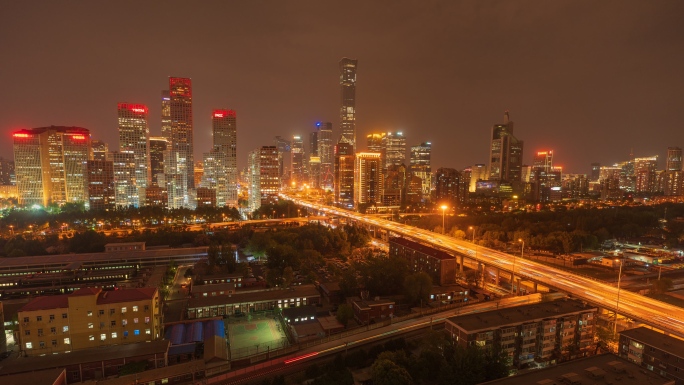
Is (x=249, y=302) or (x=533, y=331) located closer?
(x=533, y=331)

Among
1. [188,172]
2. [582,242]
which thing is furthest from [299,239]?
[188,172]

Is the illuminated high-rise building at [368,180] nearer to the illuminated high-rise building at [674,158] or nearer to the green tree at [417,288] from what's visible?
the green tree at [417,288]

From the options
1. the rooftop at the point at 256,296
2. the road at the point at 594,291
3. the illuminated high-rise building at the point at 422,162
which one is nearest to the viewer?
the road at the point at 594,291

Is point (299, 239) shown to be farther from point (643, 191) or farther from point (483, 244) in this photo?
point (643, 191)

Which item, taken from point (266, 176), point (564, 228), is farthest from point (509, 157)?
point (266, 176)

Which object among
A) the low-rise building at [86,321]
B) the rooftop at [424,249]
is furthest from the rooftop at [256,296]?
the rooftop at [424,249]

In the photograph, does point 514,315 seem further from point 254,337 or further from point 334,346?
point 254,337
